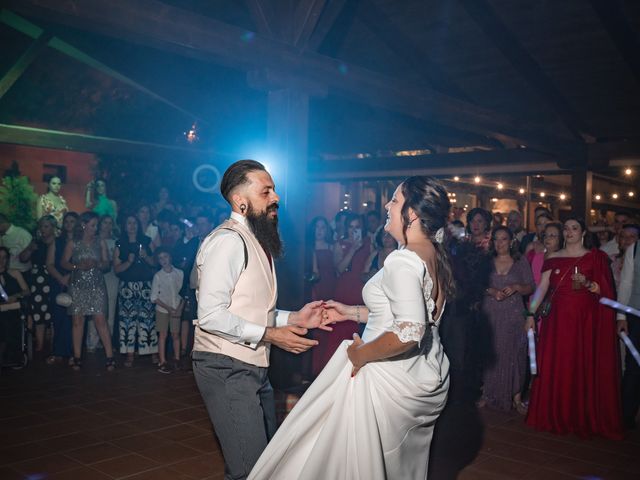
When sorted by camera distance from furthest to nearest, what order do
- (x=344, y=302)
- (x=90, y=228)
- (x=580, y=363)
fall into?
(x=90, y=228) → (x=344, y=302) → (x=580, y=363)

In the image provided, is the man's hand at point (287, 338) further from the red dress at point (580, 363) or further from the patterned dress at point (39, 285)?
the patterned dress at point (39, 285)

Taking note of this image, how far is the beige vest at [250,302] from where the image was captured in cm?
224

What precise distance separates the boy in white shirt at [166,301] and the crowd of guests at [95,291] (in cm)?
1

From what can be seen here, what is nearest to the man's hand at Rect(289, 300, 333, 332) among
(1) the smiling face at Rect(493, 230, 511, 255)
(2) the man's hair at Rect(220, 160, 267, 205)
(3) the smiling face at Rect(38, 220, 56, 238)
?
(2) the man's hair at Rect(220, 160, 267, 205)

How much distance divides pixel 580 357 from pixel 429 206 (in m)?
3.13

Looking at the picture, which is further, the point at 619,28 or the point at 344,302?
the point at 619,28

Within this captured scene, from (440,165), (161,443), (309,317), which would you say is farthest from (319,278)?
(440,165)

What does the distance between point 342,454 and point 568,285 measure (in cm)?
332

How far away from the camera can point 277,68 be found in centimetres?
546

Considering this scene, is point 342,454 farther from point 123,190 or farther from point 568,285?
point 123,190

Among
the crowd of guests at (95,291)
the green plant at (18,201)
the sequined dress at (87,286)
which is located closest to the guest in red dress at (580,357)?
the crowd of guests at (95,291)

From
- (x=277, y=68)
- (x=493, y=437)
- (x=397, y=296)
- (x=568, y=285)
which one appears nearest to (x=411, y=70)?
(x=277, y=68)

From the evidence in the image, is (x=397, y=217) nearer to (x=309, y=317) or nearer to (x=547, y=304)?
(x=309, y=317)

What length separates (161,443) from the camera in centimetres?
421
